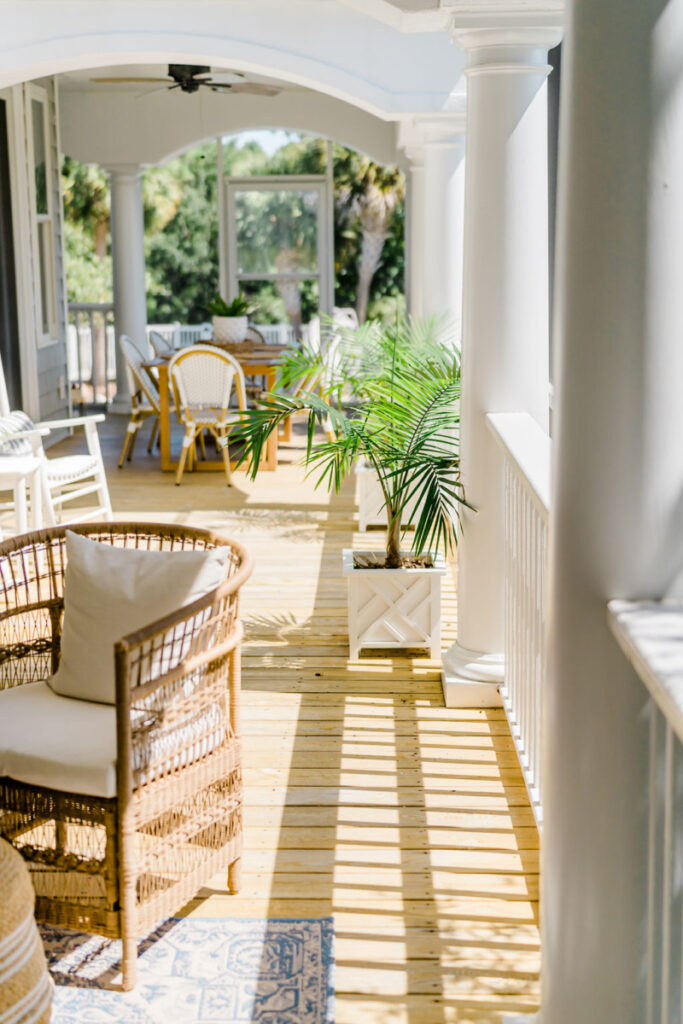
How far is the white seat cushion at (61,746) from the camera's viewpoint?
241cm

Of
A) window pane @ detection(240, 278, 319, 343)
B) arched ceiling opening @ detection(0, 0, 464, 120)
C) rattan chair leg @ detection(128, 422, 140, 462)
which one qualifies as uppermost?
arched ceiling opening @ detection(0, 0, 464, 120)

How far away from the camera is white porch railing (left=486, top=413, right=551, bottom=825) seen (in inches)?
120

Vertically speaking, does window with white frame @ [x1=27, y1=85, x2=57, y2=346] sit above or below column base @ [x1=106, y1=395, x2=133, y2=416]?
above

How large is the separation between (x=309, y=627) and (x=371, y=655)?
1.40 feet

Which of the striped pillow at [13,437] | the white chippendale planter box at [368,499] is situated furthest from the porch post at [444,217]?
the striped pillow at [13,437]

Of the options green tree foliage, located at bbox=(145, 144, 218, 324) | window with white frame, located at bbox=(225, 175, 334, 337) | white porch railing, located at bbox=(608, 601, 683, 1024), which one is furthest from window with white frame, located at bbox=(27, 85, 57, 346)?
green tree foliage, located at bbox=(145, 144, 218, 324)

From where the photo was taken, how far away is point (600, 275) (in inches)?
65.7

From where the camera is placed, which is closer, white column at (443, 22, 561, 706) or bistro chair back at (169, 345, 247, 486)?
white column at (443, 22, 561, 706)

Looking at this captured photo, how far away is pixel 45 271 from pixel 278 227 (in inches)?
147

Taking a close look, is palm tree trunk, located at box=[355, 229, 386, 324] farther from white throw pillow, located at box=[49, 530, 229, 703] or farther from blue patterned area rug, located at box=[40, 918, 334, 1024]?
blue patterned area rug, located at box=[40, 918, 334, 1024]

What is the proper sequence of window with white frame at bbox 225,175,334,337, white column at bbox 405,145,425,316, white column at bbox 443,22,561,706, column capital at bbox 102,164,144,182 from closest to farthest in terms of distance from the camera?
white column at bbox 443,22,561,706
white column at bbox 405,145,425,316
column capital at bbox 102,164,144,182
window with white frame at bbox 225,175,334,337

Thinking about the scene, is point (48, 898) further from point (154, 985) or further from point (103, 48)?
point (103, 48)

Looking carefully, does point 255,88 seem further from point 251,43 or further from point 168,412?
point 251,43

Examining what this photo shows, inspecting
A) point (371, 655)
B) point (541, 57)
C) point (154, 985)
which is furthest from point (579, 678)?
point (371, 655)
